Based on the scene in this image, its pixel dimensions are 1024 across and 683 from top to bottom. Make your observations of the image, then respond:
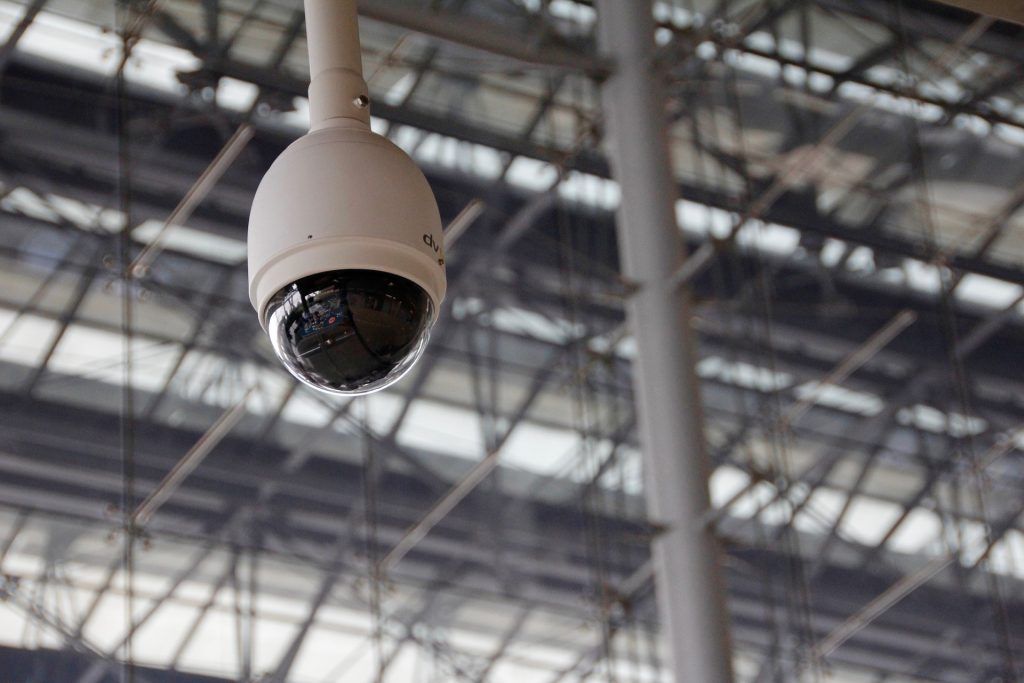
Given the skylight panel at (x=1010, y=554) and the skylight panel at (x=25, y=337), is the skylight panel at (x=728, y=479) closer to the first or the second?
the skylight panel at (x=1010, y=554)

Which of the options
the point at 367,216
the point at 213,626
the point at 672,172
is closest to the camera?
the point at 367,216

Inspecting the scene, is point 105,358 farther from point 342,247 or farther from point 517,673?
point 342,247

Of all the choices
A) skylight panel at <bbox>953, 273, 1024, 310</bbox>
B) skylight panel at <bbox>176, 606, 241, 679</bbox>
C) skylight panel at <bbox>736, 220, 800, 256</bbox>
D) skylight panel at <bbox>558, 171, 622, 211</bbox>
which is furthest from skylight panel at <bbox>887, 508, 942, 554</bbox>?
skylight panel at <bbox>176, 606, 241, 679</bbox>

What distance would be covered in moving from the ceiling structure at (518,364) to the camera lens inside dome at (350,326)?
2.97 m

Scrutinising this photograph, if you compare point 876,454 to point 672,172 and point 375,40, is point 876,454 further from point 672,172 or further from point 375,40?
point 375,40

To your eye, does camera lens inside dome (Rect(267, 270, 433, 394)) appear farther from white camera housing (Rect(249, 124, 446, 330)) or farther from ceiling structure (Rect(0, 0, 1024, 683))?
ceiling structure (Rect(0, 0, 1024, 683))

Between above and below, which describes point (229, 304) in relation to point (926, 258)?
below

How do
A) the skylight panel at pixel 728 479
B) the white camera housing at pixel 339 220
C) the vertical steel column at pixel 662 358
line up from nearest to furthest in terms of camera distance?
1. the white camera housing at pixel 339 220
2. the vertical steel column at pixel 662 358
3. the skylight panel at pixel 728 479

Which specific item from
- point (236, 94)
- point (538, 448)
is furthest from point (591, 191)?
point (236, 94)

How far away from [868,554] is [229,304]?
7.81 ft

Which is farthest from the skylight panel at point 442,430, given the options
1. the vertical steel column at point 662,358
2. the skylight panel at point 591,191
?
the skylight panel at point 591,191

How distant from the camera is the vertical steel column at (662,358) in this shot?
4.72m

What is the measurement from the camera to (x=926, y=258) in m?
6.13

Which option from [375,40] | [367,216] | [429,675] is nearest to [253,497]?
[429,675]
